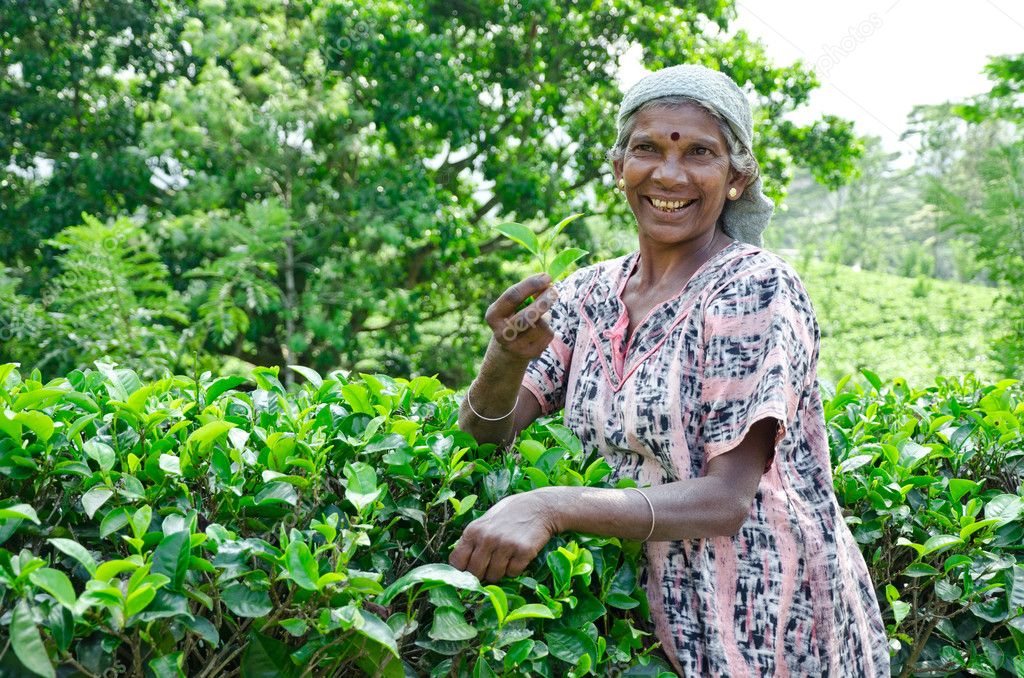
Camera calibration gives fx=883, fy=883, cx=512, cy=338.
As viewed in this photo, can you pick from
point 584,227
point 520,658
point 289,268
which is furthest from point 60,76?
point 520,658

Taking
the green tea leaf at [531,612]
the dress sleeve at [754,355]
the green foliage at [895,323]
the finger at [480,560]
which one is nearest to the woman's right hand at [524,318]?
the dress sleeve at [754,355]

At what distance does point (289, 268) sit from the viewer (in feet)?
26.9

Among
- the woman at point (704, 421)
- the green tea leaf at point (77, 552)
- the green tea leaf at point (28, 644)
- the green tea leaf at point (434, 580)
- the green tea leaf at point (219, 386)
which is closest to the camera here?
the green tea leaf at point (28, 644)

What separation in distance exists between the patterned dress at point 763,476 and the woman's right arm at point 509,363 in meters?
0.20

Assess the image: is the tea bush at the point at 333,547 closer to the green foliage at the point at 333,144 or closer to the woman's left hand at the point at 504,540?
the woman's left hand at the point at 504,540

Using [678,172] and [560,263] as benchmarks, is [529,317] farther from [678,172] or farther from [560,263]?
[678,172]

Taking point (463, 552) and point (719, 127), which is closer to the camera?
point (463, 552)

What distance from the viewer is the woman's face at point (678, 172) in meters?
1.82

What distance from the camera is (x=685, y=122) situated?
5.94ft

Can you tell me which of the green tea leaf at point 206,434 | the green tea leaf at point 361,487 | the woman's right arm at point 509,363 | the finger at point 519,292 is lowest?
the green tea leaf at point 361,487

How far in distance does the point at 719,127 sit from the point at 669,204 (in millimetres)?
186

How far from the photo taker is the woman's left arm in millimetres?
1438

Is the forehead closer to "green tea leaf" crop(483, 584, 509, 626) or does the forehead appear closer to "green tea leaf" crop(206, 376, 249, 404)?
"green tea leaf" crop(483, 584, 509, 626)

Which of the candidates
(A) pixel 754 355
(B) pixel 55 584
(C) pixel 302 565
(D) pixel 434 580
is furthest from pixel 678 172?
(B) pixel 55 584
